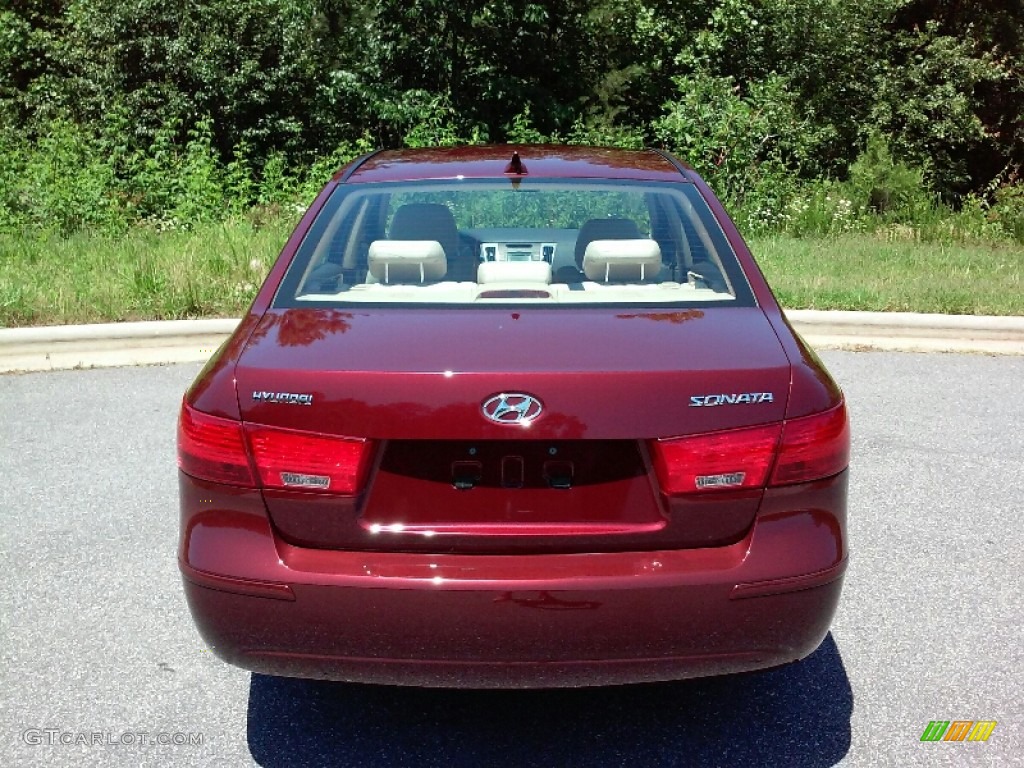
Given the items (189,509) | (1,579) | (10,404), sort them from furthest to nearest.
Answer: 1. (10,404)
2. (1,579)
3. (189,509)

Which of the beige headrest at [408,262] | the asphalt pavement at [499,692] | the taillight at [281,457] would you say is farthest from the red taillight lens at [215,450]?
the beige headrest at [408,262]

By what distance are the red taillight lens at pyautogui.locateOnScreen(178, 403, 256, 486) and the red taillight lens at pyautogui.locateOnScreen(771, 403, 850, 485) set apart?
125cm

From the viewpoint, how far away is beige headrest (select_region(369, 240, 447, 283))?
3502mm

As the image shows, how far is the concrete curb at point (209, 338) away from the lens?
772 centimetres

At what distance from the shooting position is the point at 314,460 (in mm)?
2568

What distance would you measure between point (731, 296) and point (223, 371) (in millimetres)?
1424

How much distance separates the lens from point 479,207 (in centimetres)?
863

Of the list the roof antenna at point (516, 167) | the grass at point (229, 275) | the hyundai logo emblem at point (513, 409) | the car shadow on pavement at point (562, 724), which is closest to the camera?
the hyundai logo emblem at point (513, 409)

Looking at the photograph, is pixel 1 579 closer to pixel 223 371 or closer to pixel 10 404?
pixel 223 371

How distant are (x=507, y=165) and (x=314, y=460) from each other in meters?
1.65

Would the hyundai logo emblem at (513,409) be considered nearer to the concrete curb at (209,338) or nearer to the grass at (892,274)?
the concrete curb at (209,338)

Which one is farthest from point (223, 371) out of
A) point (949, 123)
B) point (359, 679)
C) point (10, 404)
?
point (949, 123)

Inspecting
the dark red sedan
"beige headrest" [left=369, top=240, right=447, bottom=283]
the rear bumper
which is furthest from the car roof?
the rear bumper

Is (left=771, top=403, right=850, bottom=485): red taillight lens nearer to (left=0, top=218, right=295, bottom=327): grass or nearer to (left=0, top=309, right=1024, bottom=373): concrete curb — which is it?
(left=0, top=309, right=1024, bottom=373): concrete curb
